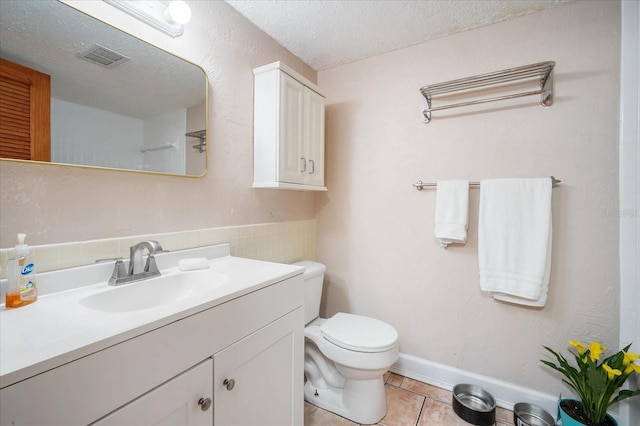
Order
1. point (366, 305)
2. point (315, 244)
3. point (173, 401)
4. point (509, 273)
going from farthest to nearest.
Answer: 1. point (315, 244)
2. point (366, 305)
3. point (509, 273)
4. point (173, 401)

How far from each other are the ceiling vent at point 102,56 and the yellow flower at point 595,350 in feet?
7.79

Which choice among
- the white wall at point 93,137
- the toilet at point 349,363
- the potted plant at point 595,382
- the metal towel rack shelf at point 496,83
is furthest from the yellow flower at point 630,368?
the white wall at point 93,137

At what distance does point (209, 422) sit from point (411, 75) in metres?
2.05

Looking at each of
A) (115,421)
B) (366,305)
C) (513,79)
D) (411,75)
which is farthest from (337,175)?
(115,421)

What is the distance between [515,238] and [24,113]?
212 cm

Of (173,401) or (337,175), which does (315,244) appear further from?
(173,401)

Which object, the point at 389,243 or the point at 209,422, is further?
the point at 389,243

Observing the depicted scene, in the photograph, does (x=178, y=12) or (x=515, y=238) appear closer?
(x=178, y=12)

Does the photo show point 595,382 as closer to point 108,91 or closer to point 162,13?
point 108,91

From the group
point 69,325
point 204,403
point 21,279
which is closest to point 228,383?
point 204,403

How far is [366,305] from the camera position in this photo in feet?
6.61

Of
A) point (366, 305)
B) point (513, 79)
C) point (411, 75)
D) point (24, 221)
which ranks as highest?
point (411, 75)

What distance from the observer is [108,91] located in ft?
3.37

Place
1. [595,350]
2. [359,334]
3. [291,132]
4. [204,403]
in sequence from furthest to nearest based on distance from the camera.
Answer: [291,132], [359,334], [595,350], [204,403]
